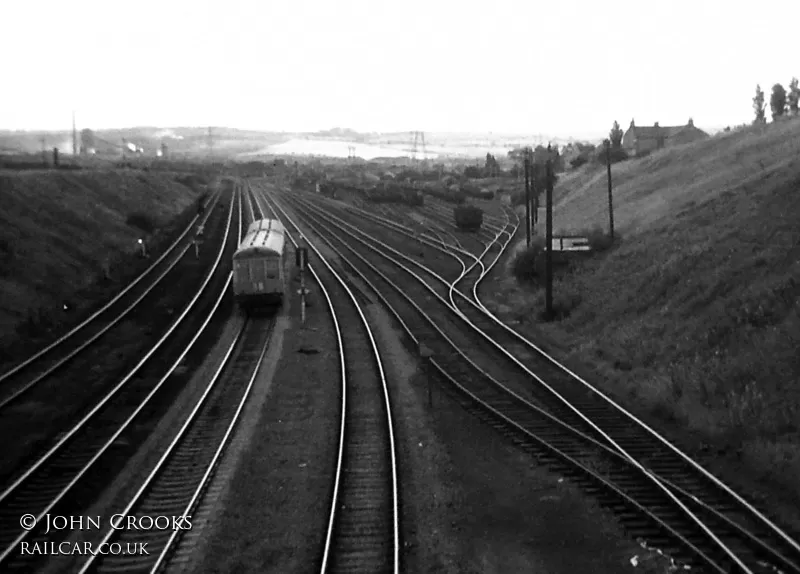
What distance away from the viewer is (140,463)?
13930 mm

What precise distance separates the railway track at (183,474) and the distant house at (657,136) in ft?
257

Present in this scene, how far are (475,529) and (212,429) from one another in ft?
21.2

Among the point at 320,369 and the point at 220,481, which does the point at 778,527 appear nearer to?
the point at 220,481

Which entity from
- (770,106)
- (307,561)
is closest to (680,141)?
(770,106)

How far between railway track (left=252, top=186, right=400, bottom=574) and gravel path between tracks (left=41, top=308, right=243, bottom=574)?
308 centimetres

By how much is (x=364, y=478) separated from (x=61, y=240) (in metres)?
29.6

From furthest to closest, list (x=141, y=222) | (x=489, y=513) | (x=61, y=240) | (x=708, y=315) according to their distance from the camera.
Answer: (x=141, y=222), (x=61, y=240), (x=708, y=315), (x=489, y=513)

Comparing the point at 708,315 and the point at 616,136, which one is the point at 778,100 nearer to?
the point at 616,136

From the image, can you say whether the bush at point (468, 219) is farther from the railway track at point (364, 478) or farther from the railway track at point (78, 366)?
the railway track at point (364, 478)

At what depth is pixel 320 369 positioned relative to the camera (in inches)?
819

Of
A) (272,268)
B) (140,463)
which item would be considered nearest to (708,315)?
(140,463)

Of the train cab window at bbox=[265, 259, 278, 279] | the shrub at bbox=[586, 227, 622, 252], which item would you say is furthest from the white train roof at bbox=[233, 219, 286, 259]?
the shrub at bbox=[586, 227, 622, 252]

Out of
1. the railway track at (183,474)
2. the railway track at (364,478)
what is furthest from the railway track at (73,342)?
the railway track at (364,478)

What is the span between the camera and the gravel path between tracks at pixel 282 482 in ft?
34.5
